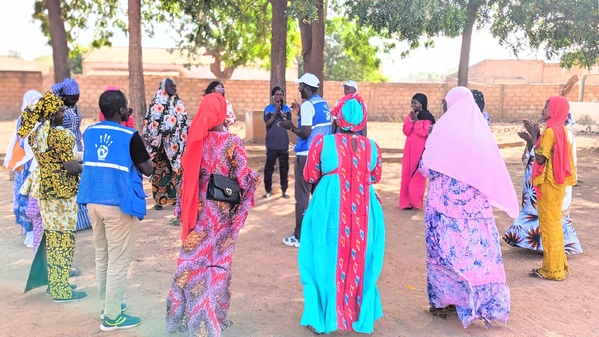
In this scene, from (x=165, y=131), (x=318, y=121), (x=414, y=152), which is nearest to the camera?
(x=318, y=121)

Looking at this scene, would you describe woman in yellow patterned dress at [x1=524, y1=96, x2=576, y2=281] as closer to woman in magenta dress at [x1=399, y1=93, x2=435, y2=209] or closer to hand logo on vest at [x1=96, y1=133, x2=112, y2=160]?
woman in magenta dress at [x1=399, y1=93, x2=435, y2=209]

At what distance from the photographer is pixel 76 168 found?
4512mm

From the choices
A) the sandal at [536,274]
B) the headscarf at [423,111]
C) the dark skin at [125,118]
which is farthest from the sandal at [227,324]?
the headscarf at [423,111]

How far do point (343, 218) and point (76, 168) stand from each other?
218 centimetres

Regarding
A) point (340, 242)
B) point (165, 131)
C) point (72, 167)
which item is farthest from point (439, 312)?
point (165, 131)

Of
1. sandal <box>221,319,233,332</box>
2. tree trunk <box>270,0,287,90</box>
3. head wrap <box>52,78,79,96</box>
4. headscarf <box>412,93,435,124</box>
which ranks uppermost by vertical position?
tree trunk <box>270,0,287,90</box>

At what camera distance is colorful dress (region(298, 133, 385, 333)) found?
407 cm

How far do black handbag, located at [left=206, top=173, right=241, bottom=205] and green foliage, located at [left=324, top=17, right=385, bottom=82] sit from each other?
633 inches

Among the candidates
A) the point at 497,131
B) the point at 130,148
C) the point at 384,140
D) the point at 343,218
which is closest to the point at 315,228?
the point at 343,218

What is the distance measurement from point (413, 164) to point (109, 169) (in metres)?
5.49

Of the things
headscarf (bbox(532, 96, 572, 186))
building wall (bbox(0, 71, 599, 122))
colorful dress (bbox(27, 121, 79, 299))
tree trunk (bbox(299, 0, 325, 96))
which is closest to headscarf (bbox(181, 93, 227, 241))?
colorful dress (bbox(27, 121, 79, 299))

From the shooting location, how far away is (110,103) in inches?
157

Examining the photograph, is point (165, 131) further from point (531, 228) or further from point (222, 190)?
point (531, 228)

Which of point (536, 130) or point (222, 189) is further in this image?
point (536, 130)
